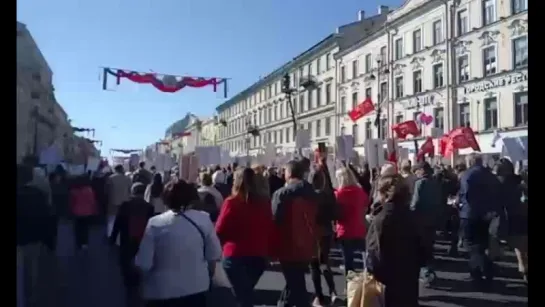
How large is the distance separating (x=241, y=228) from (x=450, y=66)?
34.5m

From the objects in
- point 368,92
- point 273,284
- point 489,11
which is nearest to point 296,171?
point 273,284

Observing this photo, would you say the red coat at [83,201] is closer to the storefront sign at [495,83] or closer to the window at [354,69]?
the storefront sign at [495,83]

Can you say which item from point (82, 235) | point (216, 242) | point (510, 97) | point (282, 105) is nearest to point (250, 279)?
point (216, 242)

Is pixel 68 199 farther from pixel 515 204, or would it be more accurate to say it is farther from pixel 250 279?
pixel 515 204

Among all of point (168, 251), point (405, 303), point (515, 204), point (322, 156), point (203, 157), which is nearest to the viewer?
point (168, 251)

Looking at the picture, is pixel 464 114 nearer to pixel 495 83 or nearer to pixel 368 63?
pixel 495 83

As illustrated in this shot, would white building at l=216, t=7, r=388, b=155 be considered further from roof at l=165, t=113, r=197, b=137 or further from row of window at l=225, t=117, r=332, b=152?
roof at l=165, t=113, r=197, b=137

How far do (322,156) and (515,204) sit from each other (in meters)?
3.12

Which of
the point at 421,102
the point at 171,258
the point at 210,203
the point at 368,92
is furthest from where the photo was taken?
the point at 368,92

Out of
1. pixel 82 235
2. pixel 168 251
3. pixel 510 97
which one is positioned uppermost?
pixel 510 97

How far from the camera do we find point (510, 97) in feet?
103

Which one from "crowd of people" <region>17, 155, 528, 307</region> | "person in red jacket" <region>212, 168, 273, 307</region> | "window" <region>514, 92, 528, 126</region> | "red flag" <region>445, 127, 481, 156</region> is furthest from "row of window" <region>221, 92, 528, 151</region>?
"person in red jacket" <region>212, 168, 273, 307</region>

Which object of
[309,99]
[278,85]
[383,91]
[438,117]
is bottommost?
[438,117]

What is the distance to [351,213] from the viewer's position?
7.72m
